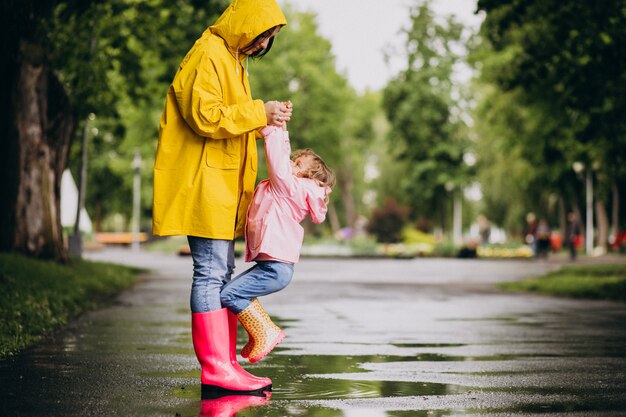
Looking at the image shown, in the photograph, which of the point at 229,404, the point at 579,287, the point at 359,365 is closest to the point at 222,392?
the point at 229,404

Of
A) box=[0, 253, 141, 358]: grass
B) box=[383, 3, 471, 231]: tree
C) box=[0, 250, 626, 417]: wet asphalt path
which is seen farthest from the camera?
box=[383, 3, 471, 231]: tree

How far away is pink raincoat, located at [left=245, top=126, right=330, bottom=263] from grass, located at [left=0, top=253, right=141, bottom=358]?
96.7 inches

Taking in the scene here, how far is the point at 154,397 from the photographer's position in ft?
19.2

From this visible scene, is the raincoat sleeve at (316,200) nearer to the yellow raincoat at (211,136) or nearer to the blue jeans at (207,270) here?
the yellow raincoat at (211,136)

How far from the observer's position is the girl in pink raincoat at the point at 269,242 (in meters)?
6.20

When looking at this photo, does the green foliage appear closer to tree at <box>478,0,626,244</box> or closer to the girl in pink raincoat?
tree at <box>478,0,626,244</box>

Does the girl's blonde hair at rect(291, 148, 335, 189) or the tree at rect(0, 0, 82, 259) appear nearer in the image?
the girl's blonde hair at rect(291, 148, 335, 189)

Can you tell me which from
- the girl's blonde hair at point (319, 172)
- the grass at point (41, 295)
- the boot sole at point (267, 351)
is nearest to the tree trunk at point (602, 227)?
the grass at point (41, 295)

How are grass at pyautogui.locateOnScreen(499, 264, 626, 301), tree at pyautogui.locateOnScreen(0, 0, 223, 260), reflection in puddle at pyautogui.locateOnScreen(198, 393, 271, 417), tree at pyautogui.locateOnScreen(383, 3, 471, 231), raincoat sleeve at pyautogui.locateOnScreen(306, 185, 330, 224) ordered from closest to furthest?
reflection in puddle at pyautogui.locateOnScreen(198, 393, 271, 417) < raincoat sleeve at pyautogui.locateOnScreen(306, 185, 330, 224) < tree at pyautogui.locateOnScreen(0, 0, 223, 260) < grass at pyautogui.locateOnScreen(499, 264, 626, 301) < tree at pyautogui.locateOnScreen(383, 3, 471, 231)

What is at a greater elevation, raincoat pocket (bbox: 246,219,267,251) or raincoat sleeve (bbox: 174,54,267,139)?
raincoat sleeve (bbox: 174,54,267,139)

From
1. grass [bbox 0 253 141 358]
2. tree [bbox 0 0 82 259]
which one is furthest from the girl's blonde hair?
tree [bbox 0 0 82 259]

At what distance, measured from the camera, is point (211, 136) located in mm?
5953

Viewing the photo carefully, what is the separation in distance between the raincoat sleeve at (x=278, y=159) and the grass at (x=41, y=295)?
265 cm

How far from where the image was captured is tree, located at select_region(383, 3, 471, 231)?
67.2 metres
